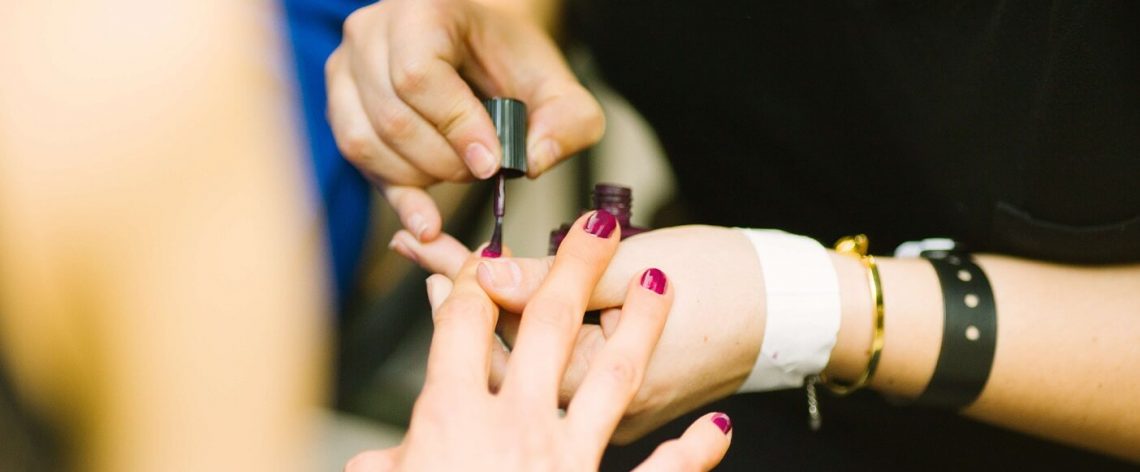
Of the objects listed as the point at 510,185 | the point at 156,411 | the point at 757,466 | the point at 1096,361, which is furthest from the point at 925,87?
the point at 156,411

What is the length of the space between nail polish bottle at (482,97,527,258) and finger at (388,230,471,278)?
0.05 meters

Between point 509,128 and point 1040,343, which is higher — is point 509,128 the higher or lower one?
the higher one

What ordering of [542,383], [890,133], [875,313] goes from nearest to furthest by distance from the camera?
[542,383] < [875,313] < [890,133]

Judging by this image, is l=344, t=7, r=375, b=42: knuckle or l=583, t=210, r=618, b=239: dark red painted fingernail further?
l=344, t=7, r=375, b=42: knuckle

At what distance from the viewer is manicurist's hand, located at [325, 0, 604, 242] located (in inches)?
24.4

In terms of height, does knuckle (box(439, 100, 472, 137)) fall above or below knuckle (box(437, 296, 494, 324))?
above

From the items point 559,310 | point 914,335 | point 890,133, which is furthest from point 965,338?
point 559,310

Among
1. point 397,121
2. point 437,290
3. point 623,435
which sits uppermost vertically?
point 397,121

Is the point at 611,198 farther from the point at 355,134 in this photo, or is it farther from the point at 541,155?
the point at 355,134

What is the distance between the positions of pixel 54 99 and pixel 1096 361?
760 mm

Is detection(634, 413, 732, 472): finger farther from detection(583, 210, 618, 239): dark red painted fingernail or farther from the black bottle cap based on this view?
the black bottle cap

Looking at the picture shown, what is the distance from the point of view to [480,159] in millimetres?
618

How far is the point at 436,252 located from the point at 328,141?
0.45 ft

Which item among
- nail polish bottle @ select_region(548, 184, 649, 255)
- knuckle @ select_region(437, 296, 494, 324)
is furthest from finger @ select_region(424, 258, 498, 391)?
nail polish bottle @ select_region(548, 184, 649, 255)
